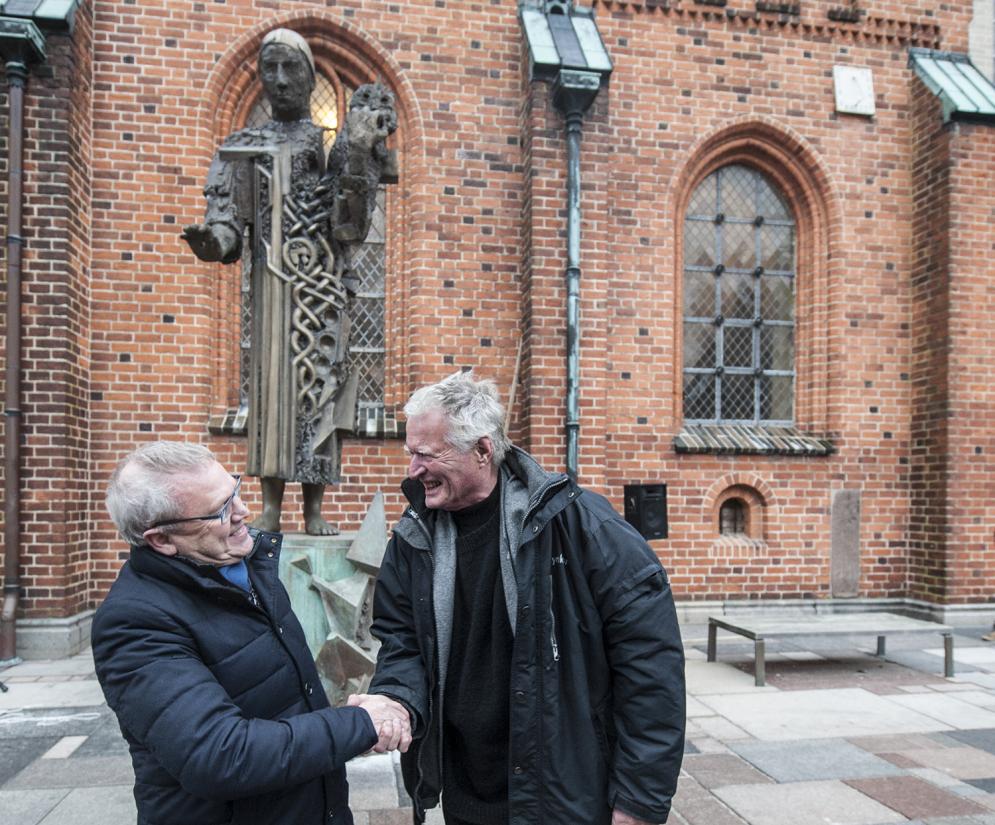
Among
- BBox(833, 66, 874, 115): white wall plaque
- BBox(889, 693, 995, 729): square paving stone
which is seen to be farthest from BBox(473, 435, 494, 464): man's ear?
BBox(833, 66, 874, 115): white wall plaque

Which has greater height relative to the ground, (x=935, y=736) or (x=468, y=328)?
(x=468, y=328)

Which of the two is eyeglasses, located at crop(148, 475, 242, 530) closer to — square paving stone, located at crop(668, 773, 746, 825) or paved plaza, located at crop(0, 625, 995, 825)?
paved plaza, located at crop(0, 625, 995, 825)

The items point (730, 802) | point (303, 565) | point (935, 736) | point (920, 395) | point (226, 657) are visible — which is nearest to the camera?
point (226, 657)

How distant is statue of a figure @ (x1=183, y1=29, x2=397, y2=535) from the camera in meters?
4.04

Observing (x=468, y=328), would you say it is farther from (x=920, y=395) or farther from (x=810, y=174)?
(x=920, y=395)

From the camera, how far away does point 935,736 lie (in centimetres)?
445

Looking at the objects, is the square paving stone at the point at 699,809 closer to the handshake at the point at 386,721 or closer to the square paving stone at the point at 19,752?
the handshake at the point at 386,721

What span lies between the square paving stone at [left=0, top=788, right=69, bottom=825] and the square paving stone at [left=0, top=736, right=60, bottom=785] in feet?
0.74

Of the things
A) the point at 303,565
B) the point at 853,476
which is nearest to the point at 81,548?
the point at 303,565

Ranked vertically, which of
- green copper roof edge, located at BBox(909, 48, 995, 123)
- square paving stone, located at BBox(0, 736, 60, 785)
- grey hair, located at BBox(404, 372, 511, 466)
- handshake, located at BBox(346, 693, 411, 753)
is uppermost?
green copper roof edge, located at BBox(909, 48, 995, 123)

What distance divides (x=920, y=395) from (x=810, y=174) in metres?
2.48

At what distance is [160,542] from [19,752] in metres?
3.27

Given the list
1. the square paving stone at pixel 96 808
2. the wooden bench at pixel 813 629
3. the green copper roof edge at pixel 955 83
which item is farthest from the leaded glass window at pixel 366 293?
the green copper roof edge at pixel 955 83

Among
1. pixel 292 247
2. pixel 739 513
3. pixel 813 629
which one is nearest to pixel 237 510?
pixel 292 247
